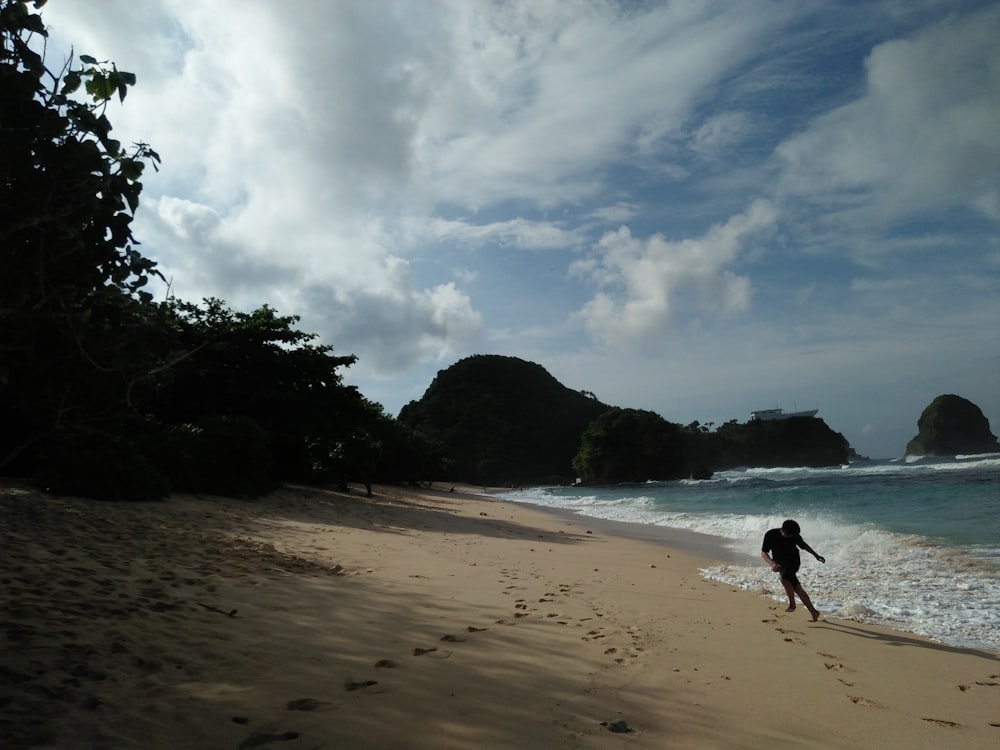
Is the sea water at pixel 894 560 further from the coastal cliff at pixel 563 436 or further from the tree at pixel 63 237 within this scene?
the coastal cliff at pixel 563 436

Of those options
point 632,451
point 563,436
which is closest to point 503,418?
point 563,436

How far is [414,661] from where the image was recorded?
173 inches

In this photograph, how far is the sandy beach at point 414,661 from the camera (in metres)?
3.32

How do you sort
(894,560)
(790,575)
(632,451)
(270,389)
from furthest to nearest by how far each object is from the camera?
(632,451) < (270,389) < (894,560) < (790,575)

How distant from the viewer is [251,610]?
5.30 metres

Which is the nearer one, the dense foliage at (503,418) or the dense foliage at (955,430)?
the dense foliage at (503,418)

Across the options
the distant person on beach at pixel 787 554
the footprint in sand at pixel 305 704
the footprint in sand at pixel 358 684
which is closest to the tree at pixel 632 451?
the distant person on beach at pixel 787 554

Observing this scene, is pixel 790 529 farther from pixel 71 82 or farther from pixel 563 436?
pixel 563 436

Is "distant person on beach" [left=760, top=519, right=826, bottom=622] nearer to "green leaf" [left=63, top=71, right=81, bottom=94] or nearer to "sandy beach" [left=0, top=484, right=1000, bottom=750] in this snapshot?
"sandy beach" [left=0, top=484, right=1000, bottom=750]

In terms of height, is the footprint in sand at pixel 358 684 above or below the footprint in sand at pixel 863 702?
above

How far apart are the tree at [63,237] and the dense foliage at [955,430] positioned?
120426 mm

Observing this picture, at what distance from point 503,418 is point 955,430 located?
7113cm

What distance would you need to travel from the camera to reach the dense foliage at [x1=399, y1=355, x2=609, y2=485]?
9169cm

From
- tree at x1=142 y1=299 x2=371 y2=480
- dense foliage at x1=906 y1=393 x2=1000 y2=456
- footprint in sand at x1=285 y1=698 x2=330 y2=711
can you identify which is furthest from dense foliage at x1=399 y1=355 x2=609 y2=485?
footprint in sand at x1=285 y1=698 x2=330 y2=711
